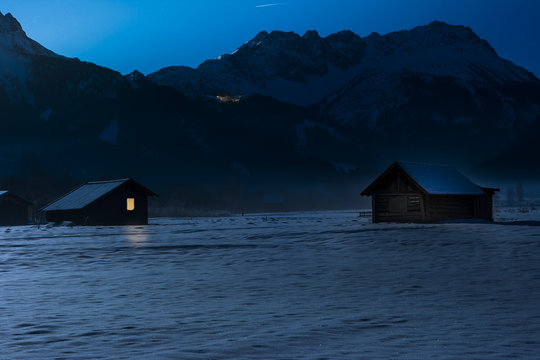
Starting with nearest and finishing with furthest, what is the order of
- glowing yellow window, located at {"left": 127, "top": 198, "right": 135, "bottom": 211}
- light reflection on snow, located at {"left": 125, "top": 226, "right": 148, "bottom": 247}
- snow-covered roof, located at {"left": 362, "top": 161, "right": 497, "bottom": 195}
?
1. light reflection on snow, located at {"left": 125, "top": 226, "right": 148, "bottom": 247}
2. snow-covered roof, located at {"left": 362, "top": 161, "right": 497, "bottom": 195}
3. glowing yellow window, located at {"left": 127, "top": 198, "right": 135, "bottom": 211}

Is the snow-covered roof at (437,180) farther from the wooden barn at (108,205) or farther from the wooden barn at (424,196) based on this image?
the wooden barn at (108,205)

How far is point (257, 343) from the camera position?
896cm

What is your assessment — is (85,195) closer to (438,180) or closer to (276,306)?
(438,180)

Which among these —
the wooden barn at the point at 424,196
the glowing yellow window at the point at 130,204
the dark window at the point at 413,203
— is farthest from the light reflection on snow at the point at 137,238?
the glowing yellow window at the point at 130,204

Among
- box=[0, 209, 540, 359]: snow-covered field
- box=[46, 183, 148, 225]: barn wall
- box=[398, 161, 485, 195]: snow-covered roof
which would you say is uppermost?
box=[398, 161, 485, 195]: snow-covered roof

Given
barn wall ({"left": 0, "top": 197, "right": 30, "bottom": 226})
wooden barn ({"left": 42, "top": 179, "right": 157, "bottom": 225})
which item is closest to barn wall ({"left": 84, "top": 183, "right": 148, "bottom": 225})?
wooden barn ({"left": 42, "top": 179, "right": 157, "bottom": 225})

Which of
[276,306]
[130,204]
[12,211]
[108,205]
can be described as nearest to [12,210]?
[12,211]

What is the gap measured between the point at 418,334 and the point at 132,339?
4202mm

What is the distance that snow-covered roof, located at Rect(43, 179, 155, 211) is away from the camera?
228ft

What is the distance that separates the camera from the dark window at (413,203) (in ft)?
176

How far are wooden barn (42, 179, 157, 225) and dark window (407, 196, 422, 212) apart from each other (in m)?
29.7

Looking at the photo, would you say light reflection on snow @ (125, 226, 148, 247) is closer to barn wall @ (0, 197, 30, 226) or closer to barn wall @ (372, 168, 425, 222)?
barn wall @ (372, 168, 425, 222)

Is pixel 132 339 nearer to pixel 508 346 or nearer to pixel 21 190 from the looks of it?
pixel 508 346

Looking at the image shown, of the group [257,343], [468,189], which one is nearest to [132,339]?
[257,343]
